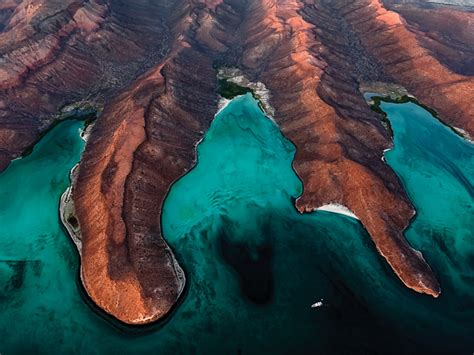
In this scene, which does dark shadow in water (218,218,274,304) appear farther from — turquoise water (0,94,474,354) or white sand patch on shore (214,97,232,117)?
white sand patch on shore (214,97,232,117)

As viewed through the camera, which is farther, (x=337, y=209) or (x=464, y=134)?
(x=464, y=134)

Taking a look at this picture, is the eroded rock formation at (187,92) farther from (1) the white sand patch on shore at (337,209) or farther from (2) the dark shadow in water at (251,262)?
(2) the dark shadow in water at (251,262)

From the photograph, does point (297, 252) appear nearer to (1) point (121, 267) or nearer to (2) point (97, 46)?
(1) point (121, 267)

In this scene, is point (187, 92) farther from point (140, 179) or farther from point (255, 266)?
point (255, 266)

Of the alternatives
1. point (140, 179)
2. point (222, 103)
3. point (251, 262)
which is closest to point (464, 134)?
point (222, 103)

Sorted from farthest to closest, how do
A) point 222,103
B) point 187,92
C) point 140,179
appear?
point 222,103
point 187,92
point 140,179
